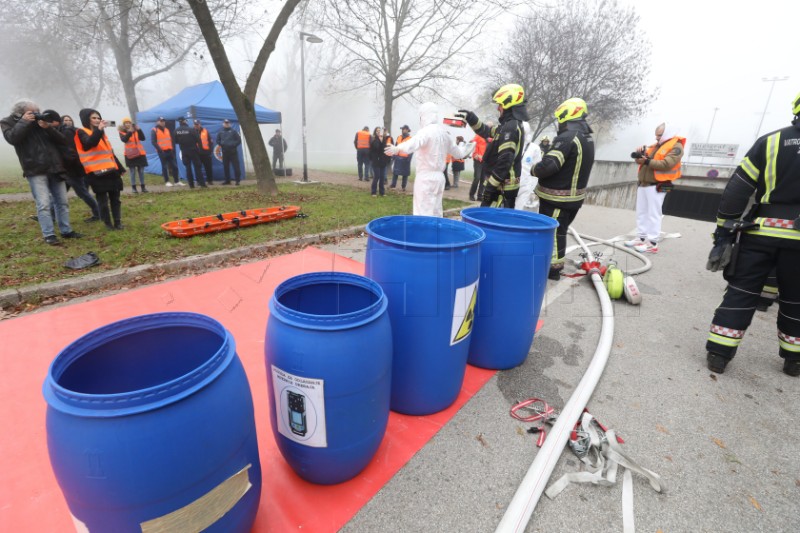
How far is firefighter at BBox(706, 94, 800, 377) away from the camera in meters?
2.69

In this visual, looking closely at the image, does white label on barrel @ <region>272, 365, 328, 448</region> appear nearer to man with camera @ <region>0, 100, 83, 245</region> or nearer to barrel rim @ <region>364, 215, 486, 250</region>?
barrel rim @ <region>364, 215, 486, 250</region>

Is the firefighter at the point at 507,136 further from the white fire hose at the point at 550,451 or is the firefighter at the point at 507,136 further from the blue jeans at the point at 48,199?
the blue jeans at the point at 48,199

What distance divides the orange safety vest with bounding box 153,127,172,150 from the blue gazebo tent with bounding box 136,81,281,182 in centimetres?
102

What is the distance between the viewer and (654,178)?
636 cm

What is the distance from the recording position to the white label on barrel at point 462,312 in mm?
2156

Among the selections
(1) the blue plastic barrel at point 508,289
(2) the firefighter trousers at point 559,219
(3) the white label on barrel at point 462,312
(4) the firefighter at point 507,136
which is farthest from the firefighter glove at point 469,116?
(3) the white label on barrel at point 462,312

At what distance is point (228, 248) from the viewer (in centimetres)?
532

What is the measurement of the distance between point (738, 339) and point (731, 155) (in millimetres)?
42275

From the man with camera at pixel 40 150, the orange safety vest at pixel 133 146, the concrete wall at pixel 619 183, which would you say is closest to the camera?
the man with camera at pixel 40 150

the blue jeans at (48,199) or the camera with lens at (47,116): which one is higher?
the camera with lens at (47,116)

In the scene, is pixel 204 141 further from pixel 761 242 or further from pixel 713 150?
pixel 713 150

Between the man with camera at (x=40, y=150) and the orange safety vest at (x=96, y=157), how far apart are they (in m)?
0.23

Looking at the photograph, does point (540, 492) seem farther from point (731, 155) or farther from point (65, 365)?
point (731, 155)

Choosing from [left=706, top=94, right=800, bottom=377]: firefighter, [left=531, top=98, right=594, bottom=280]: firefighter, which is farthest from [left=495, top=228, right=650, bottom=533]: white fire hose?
[left=531, top=98, right=594, bottom=280]: firefighter
